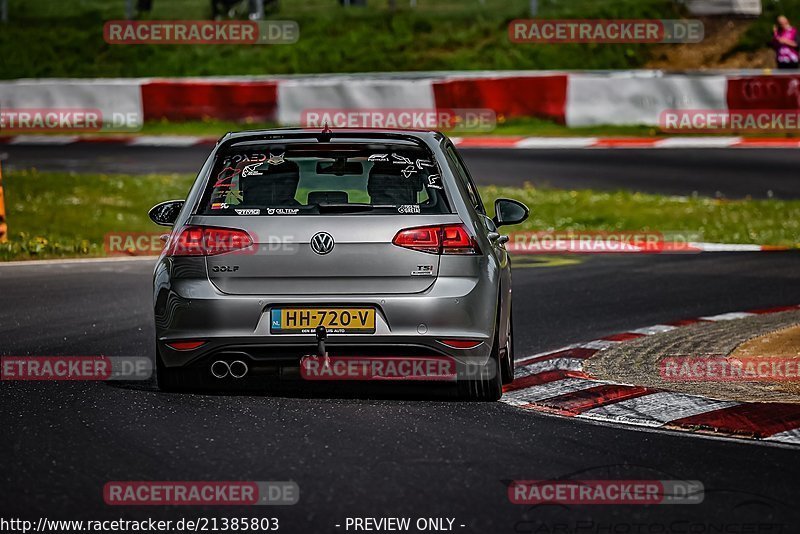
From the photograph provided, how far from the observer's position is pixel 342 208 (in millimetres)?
8617

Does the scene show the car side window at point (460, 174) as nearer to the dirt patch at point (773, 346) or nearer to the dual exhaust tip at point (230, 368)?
the dual exhaust tip at point (230, 368)

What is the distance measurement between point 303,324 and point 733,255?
10000mm

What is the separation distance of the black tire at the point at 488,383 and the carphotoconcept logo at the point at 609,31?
28685mm

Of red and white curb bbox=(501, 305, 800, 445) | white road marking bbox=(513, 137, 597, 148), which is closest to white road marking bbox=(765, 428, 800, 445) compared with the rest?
red and white curb bbox=(501, 305, 800, 445)

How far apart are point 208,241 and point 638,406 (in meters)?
2.40

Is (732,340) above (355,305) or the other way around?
the other way around

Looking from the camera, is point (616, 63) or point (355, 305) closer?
point (355, 305)

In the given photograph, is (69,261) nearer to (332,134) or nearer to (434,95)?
(332,134)

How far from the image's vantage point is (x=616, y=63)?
39.0 m

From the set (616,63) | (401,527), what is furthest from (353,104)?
(401,527)

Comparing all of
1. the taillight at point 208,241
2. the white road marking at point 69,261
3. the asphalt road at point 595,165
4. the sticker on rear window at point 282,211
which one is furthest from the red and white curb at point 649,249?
the taillight at point 208,241

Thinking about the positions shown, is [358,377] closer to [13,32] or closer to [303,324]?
[303,324]

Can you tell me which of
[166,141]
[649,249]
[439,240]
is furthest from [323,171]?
[166,141]

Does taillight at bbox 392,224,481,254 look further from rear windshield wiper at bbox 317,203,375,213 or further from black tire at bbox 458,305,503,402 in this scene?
black tire at bbox 458,305,503,402
